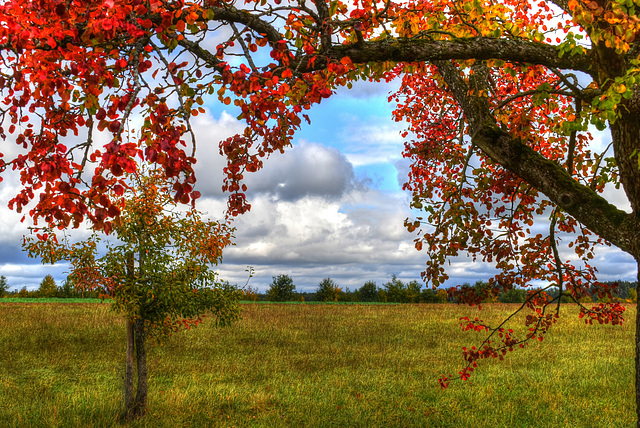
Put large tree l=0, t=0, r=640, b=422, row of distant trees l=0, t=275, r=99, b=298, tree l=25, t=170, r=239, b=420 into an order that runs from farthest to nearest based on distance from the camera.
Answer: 1. row of distant trees l=0, t=275, r=99, b=298
2. tree l=25, t=170, r=239, b=420
3. large tree l=0, t=0, r=640, b=422

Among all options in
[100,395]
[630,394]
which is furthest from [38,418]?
[630,394]

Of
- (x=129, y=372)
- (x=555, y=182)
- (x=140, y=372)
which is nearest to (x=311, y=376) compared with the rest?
(x=140, y=372)

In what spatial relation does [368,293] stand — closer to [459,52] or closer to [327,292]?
[327,292]

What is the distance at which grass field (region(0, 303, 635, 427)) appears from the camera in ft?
32.8

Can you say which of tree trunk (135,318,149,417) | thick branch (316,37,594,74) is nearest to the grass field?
tree trunk (135,318,149,417)

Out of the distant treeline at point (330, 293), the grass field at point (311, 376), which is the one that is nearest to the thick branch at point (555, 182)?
the grass field at point (311, 376)

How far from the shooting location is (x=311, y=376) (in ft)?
46.1

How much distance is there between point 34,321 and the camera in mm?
22281

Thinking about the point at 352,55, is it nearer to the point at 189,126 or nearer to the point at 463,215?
the point at 189,126

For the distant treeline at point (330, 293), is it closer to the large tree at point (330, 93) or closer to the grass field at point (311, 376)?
the grass field at point (311, 376)

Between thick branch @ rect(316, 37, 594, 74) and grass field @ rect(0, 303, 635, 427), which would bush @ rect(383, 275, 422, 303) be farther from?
thick branch @ rect(316, 37, 594, 74)

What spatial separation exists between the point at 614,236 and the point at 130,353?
29.8 feet

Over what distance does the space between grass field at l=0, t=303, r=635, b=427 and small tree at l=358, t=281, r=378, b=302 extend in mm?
22811

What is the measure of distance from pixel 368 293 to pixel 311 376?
34.8 meters
